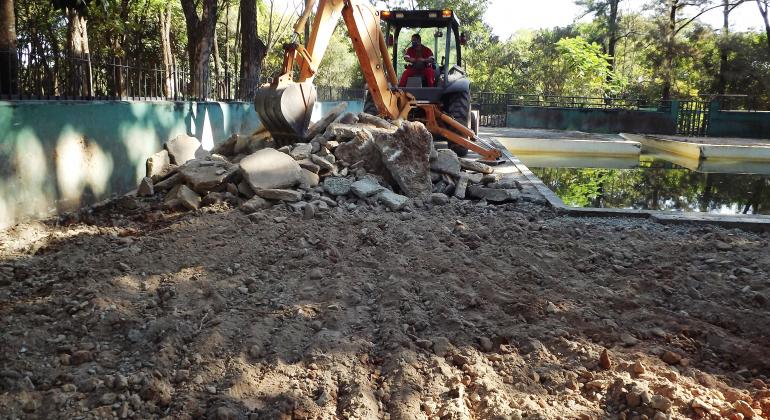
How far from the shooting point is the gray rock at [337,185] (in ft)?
19.8

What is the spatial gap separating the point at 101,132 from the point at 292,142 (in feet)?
7.51

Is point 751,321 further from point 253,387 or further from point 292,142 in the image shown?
point 292,142

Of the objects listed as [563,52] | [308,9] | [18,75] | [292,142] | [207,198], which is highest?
[563,52]

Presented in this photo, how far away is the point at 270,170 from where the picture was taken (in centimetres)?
583

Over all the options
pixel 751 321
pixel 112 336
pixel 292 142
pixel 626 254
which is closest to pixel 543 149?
pixel 292 142

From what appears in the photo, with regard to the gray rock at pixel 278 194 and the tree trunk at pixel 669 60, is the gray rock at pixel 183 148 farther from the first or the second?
the tree trunk at pixel 669 60

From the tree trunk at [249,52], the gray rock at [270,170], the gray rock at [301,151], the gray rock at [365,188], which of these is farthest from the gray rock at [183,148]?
the tree trunk at [249,52]

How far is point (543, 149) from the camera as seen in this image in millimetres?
16000

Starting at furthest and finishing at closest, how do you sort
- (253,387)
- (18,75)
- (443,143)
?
1. (443,143)
2. (18,75)
3. (253,387)

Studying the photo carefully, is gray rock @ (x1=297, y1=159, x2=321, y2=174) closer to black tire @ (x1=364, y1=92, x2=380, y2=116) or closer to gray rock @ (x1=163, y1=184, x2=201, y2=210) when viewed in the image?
gray rock @ (x1=163, y1=184, x2=201, y2=210)

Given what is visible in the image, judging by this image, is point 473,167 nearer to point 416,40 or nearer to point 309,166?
point 309,166

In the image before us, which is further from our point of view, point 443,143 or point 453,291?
point 443,143

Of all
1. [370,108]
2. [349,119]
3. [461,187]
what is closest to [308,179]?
[461,187]

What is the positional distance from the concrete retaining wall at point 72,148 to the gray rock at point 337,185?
2256 millimetres
